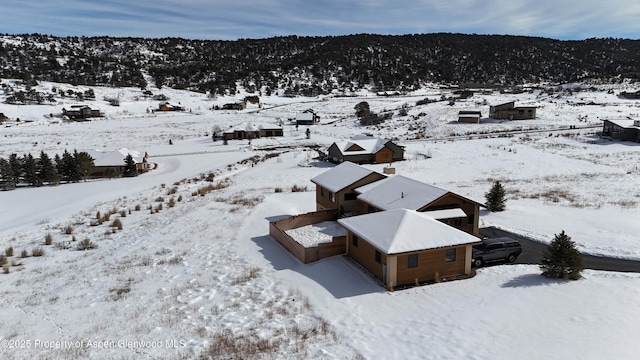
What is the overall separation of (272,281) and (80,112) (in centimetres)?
10874

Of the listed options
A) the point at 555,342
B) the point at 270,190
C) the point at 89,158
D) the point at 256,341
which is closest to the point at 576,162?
the point at 270,190

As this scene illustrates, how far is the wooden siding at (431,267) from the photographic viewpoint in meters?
17.7

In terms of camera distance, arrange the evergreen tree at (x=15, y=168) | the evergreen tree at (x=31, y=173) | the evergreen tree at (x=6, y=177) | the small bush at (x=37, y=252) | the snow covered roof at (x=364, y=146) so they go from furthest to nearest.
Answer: the snow covered roof at (x=364, y=146), the evergreen tree at (x=15, y=168), the evergreen tree at (x=31, y=173), the evergreen tree at (x=6, y=177), the small bush at (x=37, y=252)

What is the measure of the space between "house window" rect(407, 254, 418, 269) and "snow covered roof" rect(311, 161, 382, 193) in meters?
9.31

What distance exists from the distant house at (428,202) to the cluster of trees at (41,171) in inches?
1393

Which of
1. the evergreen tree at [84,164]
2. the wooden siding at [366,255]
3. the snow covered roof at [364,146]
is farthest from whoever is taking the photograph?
the snow covered roof at [364,146]

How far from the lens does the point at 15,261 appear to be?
22.0m

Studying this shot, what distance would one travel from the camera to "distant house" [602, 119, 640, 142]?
60688 mm

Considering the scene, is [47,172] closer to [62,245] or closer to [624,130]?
[62,245]

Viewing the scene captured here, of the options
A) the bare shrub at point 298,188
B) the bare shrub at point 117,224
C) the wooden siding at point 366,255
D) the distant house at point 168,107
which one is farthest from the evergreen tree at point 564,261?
the distant house at point 168,107

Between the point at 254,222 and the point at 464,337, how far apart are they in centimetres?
1679

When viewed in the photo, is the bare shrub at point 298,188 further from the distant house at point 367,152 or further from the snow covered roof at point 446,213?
the snow covered roof at point 446,213

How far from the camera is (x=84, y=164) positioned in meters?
47.2

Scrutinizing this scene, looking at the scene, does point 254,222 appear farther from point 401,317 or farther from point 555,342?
point 555,342
